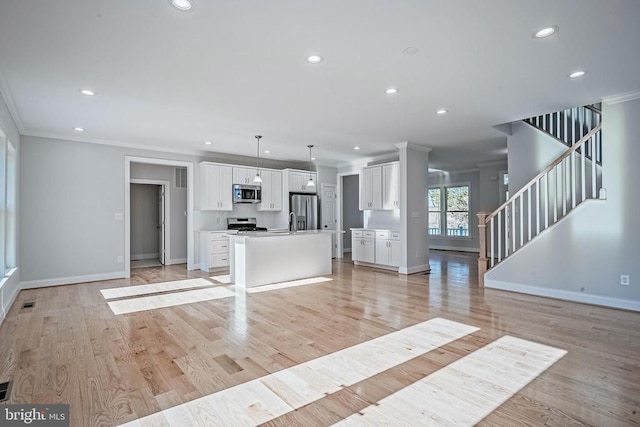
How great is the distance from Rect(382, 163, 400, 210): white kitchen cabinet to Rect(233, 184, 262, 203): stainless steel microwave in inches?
115

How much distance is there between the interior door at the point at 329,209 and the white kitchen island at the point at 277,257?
2601 mm

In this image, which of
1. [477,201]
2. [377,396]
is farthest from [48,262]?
[477,201]

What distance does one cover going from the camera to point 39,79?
3.36m

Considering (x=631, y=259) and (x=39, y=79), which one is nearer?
(x=39, y=79)

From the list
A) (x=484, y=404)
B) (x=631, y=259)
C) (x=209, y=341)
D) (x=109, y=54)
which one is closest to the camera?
(x=484, y=404)

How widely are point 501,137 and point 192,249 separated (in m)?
6.66

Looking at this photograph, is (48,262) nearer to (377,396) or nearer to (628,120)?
(377,396)

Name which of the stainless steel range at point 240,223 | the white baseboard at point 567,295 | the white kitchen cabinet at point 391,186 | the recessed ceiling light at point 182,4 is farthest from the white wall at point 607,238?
the stainless steel range at point 240,223

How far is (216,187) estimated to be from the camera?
7160 millimetres

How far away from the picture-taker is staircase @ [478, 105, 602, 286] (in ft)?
15.2

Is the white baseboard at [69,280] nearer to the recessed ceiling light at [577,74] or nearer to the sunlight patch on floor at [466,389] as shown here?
the sunlight patch on floor at [466,389]

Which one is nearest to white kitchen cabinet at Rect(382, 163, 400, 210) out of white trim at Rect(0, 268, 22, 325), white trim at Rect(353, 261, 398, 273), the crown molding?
the crown molding

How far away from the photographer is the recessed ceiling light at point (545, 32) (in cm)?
249

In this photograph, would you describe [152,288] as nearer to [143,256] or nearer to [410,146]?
[143,256]
